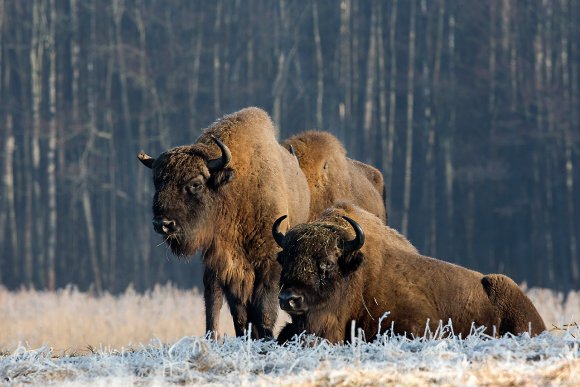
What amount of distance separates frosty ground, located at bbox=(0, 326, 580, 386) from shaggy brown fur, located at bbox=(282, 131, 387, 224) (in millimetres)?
5930

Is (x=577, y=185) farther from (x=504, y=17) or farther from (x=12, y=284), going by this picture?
(x=12, y=284)

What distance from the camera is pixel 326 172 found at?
11.7 meters

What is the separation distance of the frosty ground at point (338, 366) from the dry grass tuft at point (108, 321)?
313 inches

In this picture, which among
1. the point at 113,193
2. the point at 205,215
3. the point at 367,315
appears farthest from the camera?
the point at 113,193

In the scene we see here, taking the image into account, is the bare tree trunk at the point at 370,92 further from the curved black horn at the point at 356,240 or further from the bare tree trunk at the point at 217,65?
the curved black horn at the point at 356,240

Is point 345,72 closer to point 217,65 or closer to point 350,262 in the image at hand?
point 217,65

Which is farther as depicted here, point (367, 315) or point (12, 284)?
point (12, 284)

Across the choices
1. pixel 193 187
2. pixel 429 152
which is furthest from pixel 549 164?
pixel 193 187

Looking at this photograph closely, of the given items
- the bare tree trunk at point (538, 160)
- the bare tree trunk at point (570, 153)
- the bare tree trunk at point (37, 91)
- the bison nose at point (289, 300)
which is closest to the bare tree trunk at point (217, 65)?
the bare tree trunk at point (37, 91)

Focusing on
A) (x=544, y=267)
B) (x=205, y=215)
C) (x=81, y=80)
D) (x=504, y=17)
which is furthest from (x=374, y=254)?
(x=81, y=80)

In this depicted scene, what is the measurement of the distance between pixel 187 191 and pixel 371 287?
8.42 feet

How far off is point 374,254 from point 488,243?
29.9 metres

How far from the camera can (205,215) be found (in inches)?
372

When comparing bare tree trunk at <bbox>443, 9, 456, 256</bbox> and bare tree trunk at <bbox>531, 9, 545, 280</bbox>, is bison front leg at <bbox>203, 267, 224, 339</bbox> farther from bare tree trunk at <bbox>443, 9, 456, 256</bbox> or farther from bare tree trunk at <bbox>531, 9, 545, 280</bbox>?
bare tree trunk at <bbox>443, 9, 456, 256</bbox>
